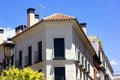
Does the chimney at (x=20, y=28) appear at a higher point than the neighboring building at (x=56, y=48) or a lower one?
higher

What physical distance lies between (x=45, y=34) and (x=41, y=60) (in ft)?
7.49

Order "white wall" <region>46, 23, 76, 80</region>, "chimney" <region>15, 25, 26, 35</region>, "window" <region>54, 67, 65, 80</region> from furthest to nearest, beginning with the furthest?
1. "chimney" <region>15, 25, 26, 35</region>
2. "white wall" <region>46, 23, 76, 80</region>
3. "window" <region>54, 67, 65, 80</region>

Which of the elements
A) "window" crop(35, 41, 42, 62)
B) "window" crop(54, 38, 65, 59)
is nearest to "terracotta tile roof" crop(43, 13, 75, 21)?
"window" crop(54, 38, 65, 59)

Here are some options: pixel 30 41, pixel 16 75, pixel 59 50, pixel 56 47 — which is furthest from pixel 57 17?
pixel 16 75

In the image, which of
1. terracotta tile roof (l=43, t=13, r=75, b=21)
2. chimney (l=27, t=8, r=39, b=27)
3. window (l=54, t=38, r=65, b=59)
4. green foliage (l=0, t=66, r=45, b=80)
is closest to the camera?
green foliage (l=0, t=66, r=45, b=80)

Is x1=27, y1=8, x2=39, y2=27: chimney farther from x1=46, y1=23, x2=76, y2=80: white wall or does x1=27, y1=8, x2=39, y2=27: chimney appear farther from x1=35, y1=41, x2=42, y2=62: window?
x1=46, y1=23, x2=76, y2=80: white wall

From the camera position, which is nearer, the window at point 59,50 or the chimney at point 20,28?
the window at point 59,50

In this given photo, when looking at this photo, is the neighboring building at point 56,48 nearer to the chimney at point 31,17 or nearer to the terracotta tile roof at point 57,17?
the terracotta tile roof at point 57,17

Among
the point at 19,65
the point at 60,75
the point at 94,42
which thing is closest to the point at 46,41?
the point at 60,75

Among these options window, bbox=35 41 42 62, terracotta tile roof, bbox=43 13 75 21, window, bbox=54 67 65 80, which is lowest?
window, bbox=54 67 65 80

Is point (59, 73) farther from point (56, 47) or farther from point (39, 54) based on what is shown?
point (39, 54)

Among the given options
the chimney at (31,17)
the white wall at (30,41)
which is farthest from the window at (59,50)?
the chimney at (31,17)

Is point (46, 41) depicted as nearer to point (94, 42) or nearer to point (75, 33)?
point (75, 33)

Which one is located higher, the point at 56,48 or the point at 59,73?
the point at 56,48
